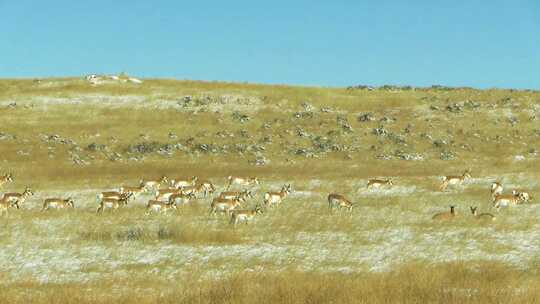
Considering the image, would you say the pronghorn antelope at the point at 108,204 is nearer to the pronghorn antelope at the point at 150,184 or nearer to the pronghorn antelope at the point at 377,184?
the pronghorn antelope at the point at 150,184

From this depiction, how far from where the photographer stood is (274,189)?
45.6 meters

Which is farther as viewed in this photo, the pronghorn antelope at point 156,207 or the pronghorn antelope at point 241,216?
the pronghorn antelope at point 156,207

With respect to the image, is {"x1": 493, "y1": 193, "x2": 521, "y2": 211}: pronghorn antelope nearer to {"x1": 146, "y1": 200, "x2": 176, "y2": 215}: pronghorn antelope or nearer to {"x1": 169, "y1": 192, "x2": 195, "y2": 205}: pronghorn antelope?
{"x1": 169, "y1": 192, "x2": 195, "y2": 205}: pronghorn antelope

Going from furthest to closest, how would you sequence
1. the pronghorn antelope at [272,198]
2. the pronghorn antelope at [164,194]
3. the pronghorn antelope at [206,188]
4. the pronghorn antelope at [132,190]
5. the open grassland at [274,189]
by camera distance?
the pronghorn antelope at [206,188]
the pronghorn antelope at [132,190]
the pronghorn antelope at [164,194]
the pronghorn antelope at [272,198]
the open grassland at [274,189]

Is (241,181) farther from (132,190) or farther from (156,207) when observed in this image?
(156,207)

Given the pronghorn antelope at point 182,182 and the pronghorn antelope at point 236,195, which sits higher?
the pronghorn antelope at point 236,195

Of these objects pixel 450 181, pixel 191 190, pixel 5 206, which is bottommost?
pixel 5 206

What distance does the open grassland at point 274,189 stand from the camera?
20.9 metres

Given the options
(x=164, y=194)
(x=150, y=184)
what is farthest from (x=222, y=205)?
(x=150, y=184)

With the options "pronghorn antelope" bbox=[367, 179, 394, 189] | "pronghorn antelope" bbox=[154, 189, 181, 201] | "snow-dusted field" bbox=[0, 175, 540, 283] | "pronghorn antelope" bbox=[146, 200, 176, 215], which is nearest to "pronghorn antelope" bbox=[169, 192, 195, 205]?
"pronghorn antelope" bbox=[154, 189, 181, 201]

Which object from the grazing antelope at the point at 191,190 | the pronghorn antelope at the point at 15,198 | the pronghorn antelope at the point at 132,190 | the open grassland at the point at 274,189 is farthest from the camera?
the pronghorn antelope at the point at 132,190

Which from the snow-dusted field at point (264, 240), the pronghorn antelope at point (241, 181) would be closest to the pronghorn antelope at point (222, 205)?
the snow-dusted field at point (264, 240)

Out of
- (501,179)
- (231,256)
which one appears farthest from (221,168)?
(231,256)

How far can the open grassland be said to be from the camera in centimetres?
2094
